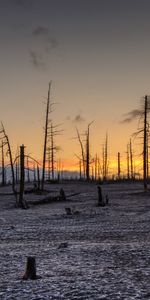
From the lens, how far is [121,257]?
1631cm

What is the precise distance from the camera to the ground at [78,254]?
468 inches

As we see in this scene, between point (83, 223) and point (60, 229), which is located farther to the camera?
point (83, 223)

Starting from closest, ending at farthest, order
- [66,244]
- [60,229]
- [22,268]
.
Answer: [22,268] → [66,244] → [60,229]

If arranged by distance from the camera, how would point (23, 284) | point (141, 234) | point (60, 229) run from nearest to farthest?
1. point (23, 284)
2. point (141, 234)
3. point (60, 229)

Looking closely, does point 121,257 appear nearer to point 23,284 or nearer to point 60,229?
point 23,284

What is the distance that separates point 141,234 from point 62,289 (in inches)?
422

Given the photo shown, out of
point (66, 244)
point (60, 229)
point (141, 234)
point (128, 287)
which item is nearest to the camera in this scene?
point (128, 287)

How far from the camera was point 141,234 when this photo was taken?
22.3m

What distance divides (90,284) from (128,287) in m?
1.00

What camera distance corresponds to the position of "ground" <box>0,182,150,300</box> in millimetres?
11898

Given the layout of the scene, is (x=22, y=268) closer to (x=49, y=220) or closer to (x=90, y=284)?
(x=90, y=284)

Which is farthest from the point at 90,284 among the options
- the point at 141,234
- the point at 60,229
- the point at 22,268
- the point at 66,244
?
the point at 60,229

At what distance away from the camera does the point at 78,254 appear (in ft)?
56.4

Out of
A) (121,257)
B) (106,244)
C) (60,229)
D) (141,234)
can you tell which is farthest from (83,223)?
(121,257)
